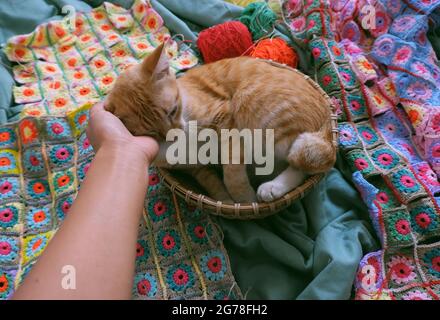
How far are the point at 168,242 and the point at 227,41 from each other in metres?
0.84

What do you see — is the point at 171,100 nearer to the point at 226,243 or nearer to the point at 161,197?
the point at 161,197

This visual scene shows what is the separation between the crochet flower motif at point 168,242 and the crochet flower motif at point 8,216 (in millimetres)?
437

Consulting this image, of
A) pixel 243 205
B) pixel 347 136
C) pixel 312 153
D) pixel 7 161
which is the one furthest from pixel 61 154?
pixel 347 136

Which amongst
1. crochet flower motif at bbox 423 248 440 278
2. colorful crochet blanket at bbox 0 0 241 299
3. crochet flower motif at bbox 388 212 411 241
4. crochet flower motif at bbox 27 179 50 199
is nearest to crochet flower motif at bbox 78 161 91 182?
colorful crochet blanket at bbox 0 0 241 299

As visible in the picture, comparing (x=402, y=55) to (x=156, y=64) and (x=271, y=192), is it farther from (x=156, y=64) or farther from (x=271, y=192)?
(x=156, y=64)

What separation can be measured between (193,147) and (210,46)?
0.61 metres

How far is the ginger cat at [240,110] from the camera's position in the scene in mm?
915

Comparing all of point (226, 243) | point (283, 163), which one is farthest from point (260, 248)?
point (283, 163)

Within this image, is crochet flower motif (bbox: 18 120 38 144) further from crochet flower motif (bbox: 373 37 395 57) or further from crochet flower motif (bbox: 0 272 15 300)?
crochet flower motif (bbox: 373 37 395 57)

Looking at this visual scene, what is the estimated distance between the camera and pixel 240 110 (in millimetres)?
1035

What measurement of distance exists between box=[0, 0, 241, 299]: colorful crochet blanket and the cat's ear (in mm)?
358

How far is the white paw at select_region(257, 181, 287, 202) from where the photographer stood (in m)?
0.95

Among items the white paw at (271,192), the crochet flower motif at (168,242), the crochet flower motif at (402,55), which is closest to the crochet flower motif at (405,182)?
the white paw at (271,192)

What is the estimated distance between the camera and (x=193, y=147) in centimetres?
102
